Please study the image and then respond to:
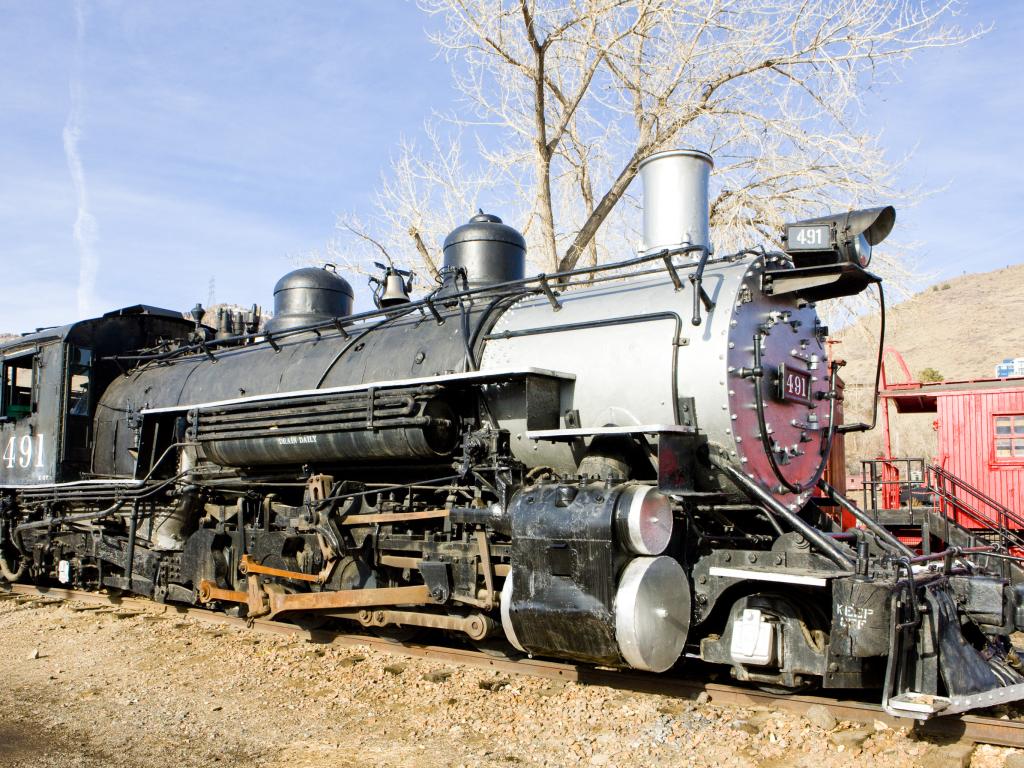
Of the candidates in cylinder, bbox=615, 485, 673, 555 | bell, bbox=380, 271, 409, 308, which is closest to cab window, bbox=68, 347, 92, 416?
bell, bbox=380, 271, 409, 308

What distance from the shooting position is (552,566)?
15.7 feet

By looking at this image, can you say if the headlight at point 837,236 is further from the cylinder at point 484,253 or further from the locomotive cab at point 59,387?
the locomotive cab at point 59,387

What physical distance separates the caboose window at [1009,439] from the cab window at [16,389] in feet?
44.8

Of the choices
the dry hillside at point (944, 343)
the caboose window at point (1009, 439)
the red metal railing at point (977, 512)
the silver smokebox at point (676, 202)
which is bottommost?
the red metal railing at point (977, 512)

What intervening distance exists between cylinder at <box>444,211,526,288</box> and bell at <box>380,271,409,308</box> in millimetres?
805

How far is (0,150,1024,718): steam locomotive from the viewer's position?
14.9 ft

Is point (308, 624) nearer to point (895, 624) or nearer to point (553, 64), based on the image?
point (895, 624)

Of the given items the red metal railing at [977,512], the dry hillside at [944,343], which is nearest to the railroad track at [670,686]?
the red metal railing at [977,512]

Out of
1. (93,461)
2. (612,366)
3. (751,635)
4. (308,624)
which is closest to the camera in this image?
(751,635)

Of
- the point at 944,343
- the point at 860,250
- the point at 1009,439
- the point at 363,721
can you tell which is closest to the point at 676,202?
the point at 860,250

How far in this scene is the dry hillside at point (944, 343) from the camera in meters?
39.7

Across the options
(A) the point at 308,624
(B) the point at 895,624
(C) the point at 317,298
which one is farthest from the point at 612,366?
(C) the point at 317,298

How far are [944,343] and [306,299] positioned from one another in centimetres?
5362

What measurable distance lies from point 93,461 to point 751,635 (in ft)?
25.1
